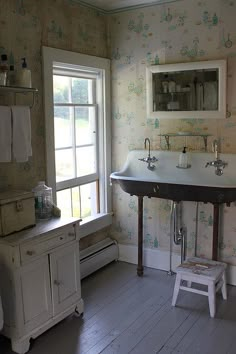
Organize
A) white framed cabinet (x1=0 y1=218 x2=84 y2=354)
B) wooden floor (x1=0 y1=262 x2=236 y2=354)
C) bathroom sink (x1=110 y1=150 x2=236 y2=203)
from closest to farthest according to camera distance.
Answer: white framed cabinet (x1=0 y1=218 x2=84 y2=354) → wooden floor (x1=0 y1=262 x2=236 y2=354) → bathroom sink (x1=110 y1=150 x2=236 y2=203)

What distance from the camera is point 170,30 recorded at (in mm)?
3334

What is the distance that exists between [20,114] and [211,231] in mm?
1853

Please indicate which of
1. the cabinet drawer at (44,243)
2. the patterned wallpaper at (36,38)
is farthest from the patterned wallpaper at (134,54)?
the cabinet drawer at (44,243)

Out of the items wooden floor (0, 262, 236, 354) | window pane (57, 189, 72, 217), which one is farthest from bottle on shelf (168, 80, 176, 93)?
wooden floor (0, 262, 236, 354)

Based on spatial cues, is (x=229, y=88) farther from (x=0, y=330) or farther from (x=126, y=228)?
(x=0, y=330)

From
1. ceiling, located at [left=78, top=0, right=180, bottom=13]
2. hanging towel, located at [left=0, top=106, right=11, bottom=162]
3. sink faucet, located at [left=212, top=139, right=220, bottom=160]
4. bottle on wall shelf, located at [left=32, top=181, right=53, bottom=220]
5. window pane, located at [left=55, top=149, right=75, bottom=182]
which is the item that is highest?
ceiling, located at [left=78, top=0, right=180, bottom=13]

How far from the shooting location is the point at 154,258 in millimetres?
3656

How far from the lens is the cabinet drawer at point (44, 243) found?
7.79 feet

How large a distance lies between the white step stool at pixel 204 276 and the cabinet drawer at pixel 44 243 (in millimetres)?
866

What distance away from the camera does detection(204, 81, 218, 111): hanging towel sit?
319cm

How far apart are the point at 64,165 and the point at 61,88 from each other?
63cm

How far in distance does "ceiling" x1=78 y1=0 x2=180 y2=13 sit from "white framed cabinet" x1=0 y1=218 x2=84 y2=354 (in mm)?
1862

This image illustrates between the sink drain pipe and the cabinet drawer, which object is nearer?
the cabinet drawer

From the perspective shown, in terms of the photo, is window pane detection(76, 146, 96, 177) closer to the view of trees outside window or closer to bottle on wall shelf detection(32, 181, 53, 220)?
the view of trees outside window
